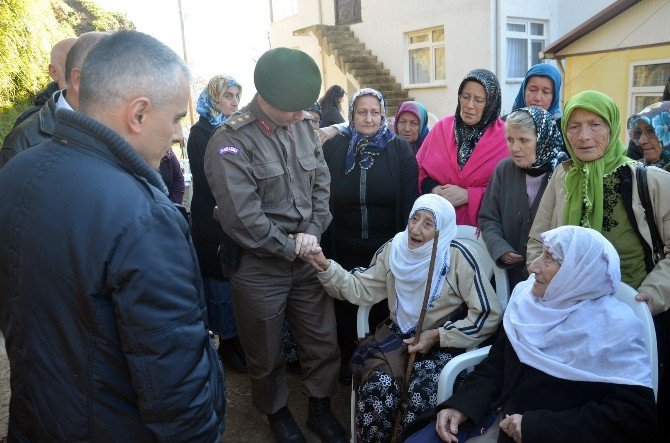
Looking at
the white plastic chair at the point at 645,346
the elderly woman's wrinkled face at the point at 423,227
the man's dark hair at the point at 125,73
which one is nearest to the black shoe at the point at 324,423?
the white plastic chair at the point at 645,346

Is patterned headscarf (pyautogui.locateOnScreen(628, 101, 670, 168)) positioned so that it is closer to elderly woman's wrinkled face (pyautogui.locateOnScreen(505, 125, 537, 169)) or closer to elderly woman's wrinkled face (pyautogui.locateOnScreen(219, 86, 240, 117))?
elderly woman's wrinkled face (pyautogui.locateOnScreen(505, 125, 537, 169))

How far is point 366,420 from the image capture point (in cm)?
228

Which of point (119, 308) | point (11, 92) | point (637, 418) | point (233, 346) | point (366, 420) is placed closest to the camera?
point (119, 308)

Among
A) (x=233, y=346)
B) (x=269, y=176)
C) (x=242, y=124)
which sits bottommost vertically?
(x=233, y=346)

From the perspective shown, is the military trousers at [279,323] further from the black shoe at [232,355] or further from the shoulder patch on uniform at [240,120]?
the black shoe at [232,355]

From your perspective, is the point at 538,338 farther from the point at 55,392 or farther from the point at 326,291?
the point at 55,392

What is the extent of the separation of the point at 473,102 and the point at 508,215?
83cm

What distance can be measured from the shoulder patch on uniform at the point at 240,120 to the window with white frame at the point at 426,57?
11472 millimetres

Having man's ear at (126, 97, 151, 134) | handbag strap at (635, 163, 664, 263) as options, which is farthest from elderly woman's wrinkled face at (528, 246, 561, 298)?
man's ear at (126, 97, 151, 134)

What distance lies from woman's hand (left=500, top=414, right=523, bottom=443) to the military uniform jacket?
3.90ft

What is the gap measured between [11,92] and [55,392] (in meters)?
5.76

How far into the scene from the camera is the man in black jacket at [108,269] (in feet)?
3.56

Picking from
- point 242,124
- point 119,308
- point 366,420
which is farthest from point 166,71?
point 366,420

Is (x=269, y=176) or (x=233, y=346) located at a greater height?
(x=269, y=176)
